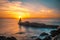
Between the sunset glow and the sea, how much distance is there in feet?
0.21

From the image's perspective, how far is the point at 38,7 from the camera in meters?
1.64

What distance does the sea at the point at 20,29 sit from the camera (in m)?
1.56

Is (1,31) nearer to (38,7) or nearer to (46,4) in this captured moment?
(38,7)

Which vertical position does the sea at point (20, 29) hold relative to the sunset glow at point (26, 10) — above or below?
below

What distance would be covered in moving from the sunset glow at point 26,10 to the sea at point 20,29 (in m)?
0.06

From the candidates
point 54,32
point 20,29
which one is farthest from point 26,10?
point 54,32

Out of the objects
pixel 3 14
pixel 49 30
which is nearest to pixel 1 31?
pixel 3 14

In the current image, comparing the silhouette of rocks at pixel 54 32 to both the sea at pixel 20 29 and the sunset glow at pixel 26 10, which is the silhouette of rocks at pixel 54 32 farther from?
the sunset glow at pixel 26 10

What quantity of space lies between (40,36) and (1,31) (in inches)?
19.6

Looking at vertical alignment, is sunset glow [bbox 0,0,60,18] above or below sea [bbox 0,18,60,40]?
above

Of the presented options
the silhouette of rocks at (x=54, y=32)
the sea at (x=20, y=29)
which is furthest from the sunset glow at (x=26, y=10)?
the silhouette of rocks at (x=54, y=32)

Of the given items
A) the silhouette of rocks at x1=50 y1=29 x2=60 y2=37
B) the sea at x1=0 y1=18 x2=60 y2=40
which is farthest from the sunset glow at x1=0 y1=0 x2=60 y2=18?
the silhouette of rocks at x1=50 y1=29 x2=60 y2=37

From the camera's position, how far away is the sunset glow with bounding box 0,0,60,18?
1.62 meters

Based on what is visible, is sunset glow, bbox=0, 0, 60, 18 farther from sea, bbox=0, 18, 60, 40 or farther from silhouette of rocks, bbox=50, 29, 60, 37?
silhouette of rocks, bbox=50, 29, 60, 37
